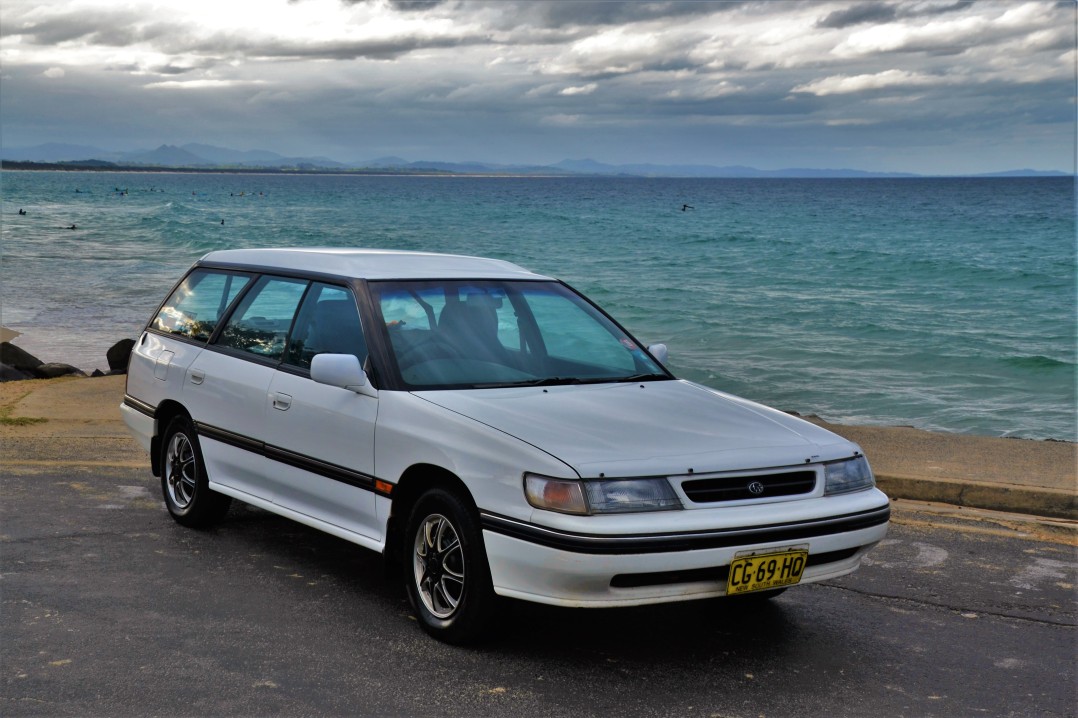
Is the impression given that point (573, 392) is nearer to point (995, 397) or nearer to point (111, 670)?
point (111, 670)

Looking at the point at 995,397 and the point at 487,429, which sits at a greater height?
the point at 487,429

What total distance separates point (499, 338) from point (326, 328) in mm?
838

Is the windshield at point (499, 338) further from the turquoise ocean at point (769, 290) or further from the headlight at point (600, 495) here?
the turquoise ocean at point (769, 290)

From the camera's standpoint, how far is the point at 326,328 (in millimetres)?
5613

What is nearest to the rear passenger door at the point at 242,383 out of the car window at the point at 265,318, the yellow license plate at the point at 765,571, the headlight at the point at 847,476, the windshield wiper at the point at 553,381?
the car window at the point at 265,318

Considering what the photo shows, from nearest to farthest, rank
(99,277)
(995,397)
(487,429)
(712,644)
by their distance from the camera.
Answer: (487,429), (712,644), (995,397), (99,277)

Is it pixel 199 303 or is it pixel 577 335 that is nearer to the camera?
pixel 577 335

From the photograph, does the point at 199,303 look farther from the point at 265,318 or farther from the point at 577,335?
the point at 577,335

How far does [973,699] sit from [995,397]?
13554mm

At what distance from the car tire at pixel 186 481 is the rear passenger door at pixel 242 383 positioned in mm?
134

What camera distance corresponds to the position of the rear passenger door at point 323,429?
16.7 ft

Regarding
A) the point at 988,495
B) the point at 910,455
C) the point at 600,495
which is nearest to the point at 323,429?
the point at 600,495

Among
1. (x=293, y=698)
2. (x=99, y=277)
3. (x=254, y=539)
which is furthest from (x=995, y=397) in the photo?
(x=99, y=277)

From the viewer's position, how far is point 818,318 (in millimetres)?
24812
